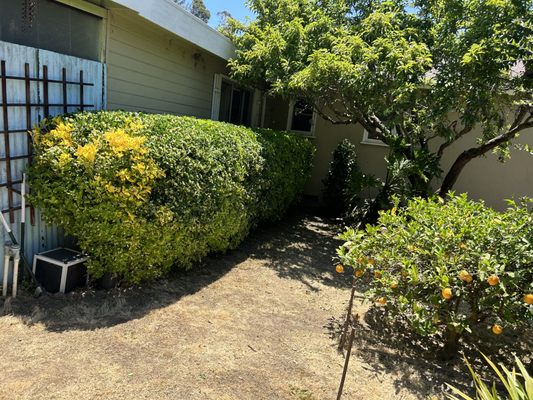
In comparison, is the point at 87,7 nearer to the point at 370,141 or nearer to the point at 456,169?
the point at 456,169

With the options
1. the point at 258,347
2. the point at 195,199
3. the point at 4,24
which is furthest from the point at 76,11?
the point at 258,347

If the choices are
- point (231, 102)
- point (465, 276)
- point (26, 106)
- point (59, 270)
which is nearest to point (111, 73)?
point (26, 106)

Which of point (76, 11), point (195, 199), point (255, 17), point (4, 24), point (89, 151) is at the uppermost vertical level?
point (255, 17)

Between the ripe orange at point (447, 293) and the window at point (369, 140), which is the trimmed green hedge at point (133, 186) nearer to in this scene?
the ripe orange at point (447, 293)

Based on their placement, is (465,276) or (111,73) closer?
(465,276)

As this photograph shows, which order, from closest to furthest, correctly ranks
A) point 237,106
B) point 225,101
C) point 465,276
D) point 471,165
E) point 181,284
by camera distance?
point 465,276 < point 181,284 < point 225,101 < point 471,165 < point 237,106

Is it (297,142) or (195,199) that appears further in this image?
(297,142)

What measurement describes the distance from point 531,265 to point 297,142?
17.5 ft

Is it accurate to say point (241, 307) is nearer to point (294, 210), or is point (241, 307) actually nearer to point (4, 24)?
point (4, 24)

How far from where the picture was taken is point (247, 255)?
235 inches

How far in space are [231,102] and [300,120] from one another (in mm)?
2370

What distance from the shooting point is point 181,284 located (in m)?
4.54

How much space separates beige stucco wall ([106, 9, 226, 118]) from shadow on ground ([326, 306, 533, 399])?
4.22 m

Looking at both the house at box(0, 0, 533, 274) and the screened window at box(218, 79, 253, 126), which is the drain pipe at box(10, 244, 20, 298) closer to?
the house at box(0, 0, 533, 274)
